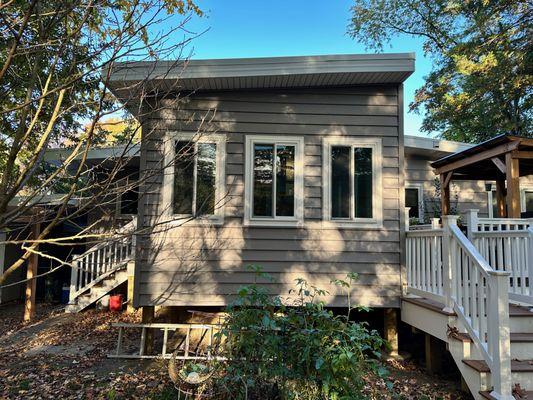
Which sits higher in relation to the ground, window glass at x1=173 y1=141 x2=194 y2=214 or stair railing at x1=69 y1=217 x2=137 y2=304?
window glass at x1=173 y1=141 x2=194 y2=214

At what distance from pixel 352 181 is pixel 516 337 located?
9.70ft

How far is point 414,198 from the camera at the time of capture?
34.1ft

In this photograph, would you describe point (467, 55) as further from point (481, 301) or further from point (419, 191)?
point (481, 301)

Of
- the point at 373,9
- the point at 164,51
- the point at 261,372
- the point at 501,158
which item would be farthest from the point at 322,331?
the point at 373,9

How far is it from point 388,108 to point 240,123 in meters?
2.37

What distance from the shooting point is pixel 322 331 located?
3.29 metres

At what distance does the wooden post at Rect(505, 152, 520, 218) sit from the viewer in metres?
5.89

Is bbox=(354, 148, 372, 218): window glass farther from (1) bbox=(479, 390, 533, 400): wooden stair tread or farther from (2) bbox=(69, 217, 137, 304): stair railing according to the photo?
(2) bbox=(69, 217, 137, 304): stair railing

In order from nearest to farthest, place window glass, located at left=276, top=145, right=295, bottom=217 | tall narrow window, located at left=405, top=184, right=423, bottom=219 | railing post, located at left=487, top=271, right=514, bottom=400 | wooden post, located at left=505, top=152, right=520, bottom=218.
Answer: railing post, located at left=487, top=271, right=514, bottom=400, wooden post, located at left=505, top=152, right=520, bottom=218, window glass, located at left=276, top=145, right=295, bottom=217, tall narrow window, located at left=405, top=184, right=423, bottom=219

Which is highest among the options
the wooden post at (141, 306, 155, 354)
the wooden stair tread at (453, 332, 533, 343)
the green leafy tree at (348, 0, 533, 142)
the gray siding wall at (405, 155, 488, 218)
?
the green leafy tree at (348, 0, 533, 142)

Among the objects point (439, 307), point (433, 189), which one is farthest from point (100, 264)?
point (433, 189)

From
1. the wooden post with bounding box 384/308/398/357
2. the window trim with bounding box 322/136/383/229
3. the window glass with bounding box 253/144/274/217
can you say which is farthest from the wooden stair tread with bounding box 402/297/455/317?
the window glass with bounding box 253/144/274/217

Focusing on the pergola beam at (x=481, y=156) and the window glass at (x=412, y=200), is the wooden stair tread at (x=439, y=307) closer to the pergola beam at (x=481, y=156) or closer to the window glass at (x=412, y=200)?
the pergola beam at (x=481, y=156)

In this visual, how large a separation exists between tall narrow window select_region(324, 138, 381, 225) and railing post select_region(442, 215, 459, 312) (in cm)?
140
